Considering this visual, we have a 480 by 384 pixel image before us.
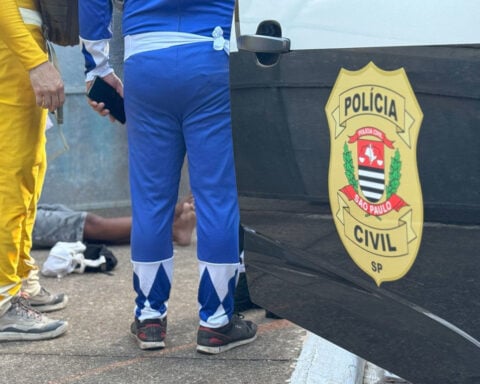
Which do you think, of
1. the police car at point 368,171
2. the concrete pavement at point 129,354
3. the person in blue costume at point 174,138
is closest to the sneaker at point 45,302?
the concrete pavement at point 129,354

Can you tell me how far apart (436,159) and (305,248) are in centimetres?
59

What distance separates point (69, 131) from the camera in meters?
6.47

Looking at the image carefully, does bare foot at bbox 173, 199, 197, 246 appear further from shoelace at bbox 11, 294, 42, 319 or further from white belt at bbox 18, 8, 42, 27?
white belt at bbox 18, 8, 42, 27

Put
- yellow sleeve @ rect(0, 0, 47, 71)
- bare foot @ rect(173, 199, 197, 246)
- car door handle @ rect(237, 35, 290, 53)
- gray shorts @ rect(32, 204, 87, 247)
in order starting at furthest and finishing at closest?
1. bare foot @ rect(173, 199, 197, 246)
2. gray shorts @ rect(32, 204, 87, 247)
3. yellow sleeve @ rect(0, 0, 47, 71)
4. car door handle @ rect(237, 35, 290, 53)

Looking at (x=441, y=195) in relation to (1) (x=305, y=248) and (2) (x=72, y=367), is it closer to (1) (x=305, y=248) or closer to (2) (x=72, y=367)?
(1) (x=305, y=248)

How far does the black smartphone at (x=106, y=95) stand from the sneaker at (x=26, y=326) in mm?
942

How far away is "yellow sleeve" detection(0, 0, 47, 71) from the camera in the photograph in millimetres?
3740

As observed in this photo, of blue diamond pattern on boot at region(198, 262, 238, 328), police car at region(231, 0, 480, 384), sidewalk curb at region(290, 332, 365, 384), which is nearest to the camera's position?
police car at region(231, 0, 480, 384)

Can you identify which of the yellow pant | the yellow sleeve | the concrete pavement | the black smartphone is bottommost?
the concrete pavement

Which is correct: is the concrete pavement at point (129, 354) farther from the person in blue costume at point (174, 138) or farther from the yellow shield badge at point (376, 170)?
the yellow shield badge at point (376, 170)

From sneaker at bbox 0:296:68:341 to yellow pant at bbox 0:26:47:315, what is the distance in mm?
65

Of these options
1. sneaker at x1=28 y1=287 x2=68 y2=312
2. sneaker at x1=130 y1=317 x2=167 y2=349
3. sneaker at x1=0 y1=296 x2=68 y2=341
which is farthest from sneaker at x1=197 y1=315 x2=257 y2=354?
sneaker at x1=28 y1=287 x2=68 y2=312

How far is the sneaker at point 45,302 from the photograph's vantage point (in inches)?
178

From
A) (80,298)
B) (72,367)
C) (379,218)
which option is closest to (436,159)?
(379,218)
